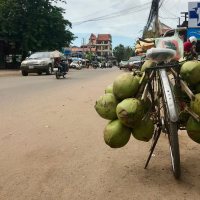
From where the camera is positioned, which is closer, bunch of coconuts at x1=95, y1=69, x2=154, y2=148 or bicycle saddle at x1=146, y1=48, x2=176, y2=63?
bunch of coconuts at x1=95, y1=69, x2=154, y2=148

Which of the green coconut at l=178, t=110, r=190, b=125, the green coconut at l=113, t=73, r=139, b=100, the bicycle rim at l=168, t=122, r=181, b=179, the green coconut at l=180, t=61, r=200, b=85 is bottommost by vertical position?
the bicycle rim at l=168, t=122, r=181, b=179

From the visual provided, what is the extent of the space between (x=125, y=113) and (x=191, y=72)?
757 mm

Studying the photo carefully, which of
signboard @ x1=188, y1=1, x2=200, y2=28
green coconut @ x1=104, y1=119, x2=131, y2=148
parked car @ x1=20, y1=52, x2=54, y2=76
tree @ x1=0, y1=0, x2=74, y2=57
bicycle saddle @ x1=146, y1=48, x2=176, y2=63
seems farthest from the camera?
tree @ x1=0, y1=0, x2=74, y2=57

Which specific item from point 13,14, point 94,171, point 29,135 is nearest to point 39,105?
point 29,135

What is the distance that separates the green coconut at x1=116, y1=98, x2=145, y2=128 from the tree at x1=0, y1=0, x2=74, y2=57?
42285mm

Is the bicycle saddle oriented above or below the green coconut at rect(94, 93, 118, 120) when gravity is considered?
above

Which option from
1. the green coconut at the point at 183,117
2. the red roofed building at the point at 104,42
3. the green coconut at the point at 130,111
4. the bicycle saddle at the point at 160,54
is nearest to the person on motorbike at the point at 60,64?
the bicycle saddle at the point at 160,54

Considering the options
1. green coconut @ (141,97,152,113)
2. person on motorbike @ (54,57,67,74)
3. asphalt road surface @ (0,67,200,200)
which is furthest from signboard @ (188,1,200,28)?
person on motorbike @ (54,57,67,74)

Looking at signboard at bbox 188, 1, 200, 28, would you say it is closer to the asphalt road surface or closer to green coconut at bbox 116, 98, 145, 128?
the asphalt road surface

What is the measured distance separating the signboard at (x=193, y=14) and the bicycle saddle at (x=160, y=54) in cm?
722

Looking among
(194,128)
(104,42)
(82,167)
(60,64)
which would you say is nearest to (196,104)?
(194,128)

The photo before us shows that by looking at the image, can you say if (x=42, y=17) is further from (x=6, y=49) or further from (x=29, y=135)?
(x=29, y=135)

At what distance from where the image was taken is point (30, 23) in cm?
4625

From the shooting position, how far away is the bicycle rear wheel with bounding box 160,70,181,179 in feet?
13.0
